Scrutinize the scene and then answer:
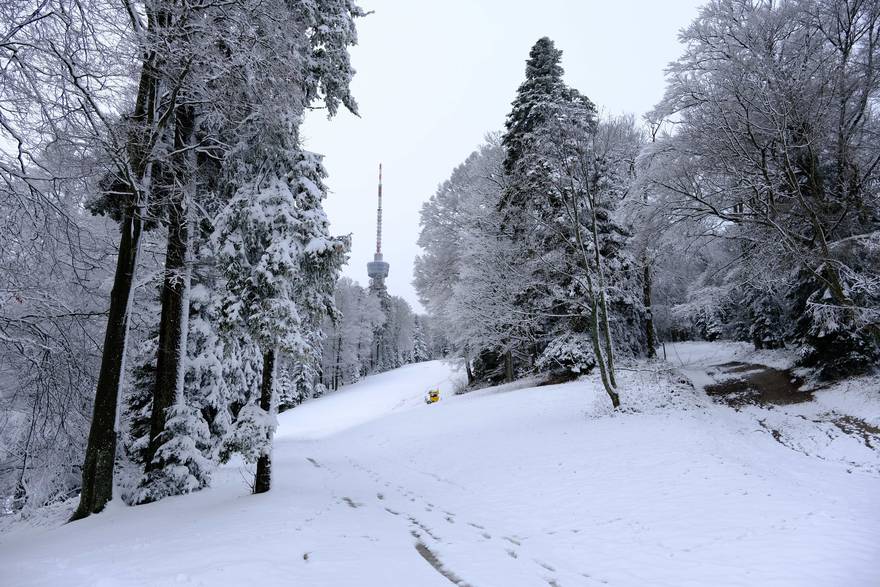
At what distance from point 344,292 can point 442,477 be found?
40076mm

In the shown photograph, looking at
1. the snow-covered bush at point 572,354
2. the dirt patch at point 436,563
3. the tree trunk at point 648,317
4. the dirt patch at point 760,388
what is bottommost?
the dirt patch at point 436,563

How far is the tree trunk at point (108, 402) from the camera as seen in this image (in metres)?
7.75

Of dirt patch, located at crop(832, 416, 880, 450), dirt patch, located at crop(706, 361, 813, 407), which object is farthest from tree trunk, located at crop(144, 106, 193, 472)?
dirt patch, located at crop(706, 361, 813, 407)

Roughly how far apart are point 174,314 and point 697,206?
13.4 m

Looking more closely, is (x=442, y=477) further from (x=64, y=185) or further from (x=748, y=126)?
(x=748, y=126)

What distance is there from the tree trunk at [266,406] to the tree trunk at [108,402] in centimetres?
252

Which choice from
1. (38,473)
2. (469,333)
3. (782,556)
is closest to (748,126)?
(782,556)

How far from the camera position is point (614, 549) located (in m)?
5.09

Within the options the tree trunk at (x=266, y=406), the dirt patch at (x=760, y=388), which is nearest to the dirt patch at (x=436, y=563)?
the tree trunk at (x=266, y=406)

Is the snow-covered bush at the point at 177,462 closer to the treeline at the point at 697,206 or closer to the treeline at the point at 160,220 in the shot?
the treeline at the point at 160,220

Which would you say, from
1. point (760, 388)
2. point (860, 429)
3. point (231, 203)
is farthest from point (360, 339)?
point (860, 429)

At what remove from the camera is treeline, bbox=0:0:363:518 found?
5.17 meters

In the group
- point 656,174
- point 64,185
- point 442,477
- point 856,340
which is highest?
point 656,174

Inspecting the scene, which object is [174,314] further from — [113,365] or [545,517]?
[545,517]
